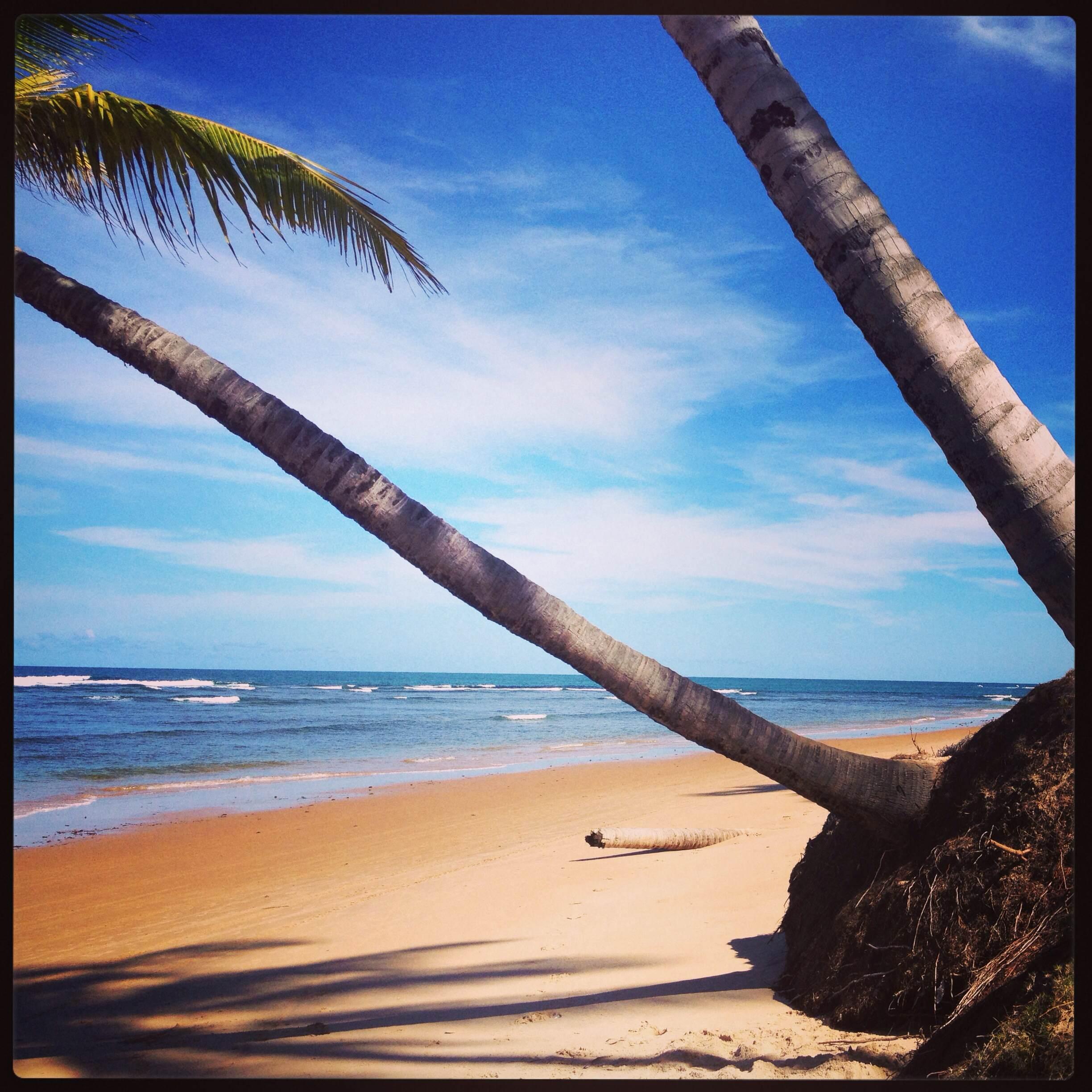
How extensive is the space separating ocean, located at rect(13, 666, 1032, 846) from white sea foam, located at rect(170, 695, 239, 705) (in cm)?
19

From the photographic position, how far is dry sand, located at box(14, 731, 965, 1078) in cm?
296

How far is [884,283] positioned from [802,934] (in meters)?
2.89

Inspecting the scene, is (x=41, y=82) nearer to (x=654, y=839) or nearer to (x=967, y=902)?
(x=967, y=902)

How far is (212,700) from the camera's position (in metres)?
27.4

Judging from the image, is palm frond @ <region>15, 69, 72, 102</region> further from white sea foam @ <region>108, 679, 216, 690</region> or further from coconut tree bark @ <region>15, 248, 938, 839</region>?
white sea foam @ <region>108, 679, 216, 690</region>

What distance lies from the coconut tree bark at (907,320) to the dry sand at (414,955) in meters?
1.90

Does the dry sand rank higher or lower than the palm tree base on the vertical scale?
lower

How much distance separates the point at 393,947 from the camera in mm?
4742

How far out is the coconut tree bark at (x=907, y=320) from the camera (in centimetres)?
200

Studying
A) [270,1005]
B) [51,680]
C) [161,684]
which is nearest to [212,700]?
[161,684]

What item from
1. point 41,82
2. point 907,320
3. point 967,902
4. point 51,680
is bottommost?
point 967,902

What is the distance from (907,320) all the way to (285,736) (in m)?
18.1

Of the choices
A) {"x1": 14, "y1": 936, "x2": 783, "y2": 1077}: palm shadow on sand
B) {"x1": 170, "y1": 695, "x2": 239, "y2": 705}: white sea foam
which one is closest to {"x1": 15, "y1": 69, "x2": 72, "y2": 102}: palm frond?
{"x1": 14, "y1": 936, "x2": 783, "y2": 1077}: palm shadow on sand

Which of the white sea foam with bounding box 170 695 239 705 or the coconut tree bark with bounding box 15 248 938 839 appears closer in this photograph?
the coconut tree bark with bounding box 15 248 938 839
